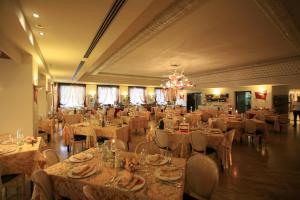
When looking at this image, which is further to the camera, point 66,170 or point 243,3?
point 243,3

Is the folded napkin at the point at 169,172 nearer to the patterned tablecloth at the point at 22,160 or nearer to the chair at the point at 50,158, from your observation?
the chair at the point at 50,158

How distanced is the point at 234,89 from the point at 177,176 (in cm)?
1217

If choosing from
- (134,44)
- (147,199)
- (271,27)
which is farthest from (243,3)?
(147,199)

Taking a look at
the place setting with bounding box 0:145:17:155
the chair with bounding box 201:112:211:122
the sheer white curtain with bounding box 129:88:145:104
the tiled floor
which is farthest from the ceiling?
the sheer white curtain with bounding box 129:88:145:104

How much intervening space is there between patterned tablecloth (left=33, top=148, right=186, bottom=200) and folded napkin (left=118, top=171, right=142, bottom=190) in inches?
2.8

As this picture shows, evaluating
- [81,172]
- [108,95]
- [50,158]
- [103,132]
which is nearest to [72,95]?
[108,95]

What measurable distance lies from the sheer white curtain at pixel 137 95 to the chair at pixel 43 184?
17.0m

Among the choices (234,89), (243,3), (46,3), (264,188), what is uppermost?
(243,3)

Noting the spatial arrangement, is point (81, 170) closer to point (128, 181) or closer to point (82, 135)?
point (128, 181)

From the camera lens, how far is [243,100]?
42.7 ft

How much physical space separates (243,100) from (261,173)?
31.4ft

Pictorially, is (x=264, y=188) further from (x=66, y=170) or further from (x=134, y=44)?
(x=134, y=44)

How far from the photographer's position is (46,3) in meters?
3.06

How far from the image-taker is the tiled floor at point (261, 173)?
3.50 m
